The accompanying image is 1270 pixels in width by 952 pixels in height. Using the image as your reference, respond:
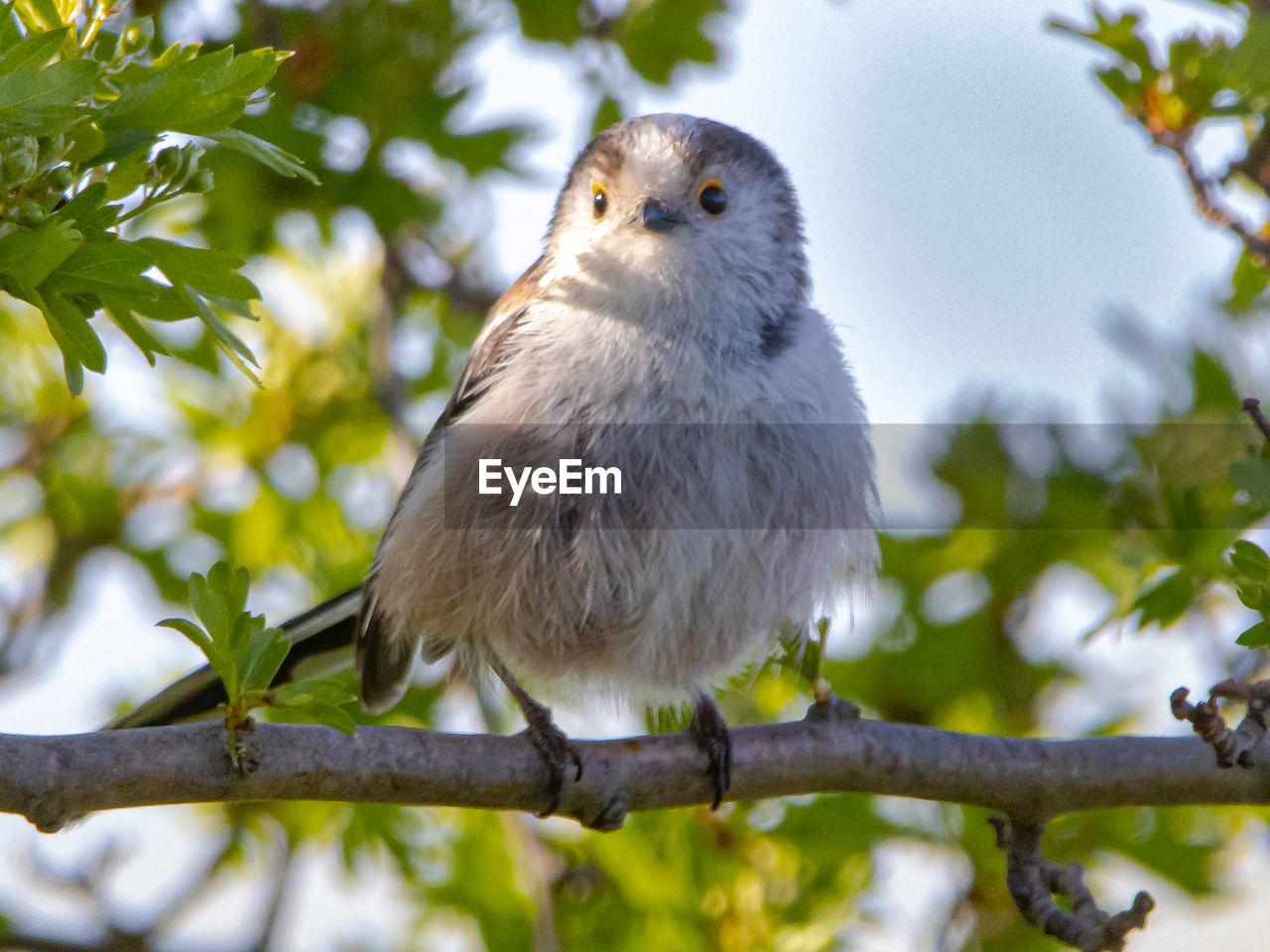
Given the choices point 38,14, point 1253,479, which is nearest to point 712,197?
point 1253,479

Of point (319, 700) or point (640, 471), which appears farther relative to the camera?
point (640, 471)

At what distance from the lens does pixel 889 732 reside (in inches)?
87.5

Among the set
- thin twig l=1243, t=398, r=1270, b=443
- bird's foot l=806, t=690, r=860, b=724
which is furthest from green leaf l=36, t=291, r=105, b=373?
thin twig l=1243, t=398, r=1270, b=443

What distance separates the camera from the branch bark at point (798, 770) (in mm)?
1926

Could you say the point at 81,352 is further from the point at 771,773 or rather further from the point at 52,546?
the point at 52,546

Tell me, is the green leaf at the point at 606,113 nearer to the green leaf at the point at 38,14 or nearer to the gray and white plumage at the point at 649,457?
the gray and white plumage at the point at 649,457

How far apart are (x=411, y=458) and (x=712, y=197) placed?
0.92m

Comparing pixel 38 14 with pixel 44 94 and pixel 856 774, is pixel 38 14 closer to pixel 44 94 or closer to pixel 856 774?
pixel 44 94

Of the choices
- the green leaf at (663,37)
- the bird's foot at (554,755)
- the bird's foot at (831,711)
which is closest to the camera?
the bird's foot at (554,755)

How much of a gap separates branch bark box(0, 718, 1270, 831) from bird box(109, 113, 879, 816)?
0.07m

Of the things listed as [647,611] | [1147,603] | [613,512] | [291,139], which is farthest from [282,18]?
[1147,603]

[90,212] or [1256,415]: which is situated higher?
[90,212]

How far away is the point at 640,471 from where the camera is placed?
7.85ft

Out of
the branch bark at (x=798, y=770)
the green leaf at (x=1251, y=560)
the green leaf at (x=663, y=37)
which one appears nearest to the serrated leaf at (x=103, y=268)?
the branch bark at (x=798, y=770)
